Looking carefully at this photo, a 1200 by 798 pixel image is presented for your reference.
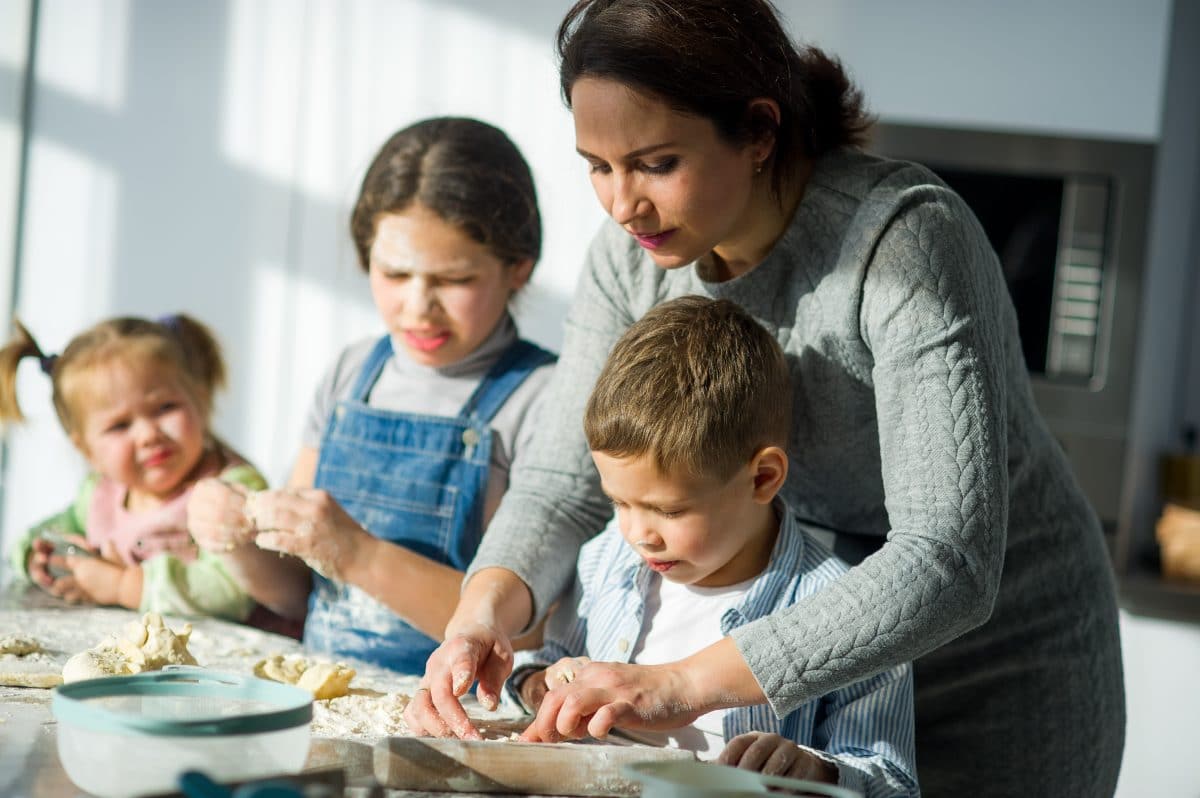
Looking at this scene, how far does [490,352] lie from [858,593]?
0.74 meters

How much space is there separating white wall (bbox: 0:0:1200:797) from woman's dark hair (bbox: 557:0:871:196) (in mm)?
1708

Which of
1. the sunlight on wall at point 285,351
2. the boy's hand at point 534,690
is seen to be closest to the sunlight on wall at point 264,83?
the sunlight on wall at point 285,351

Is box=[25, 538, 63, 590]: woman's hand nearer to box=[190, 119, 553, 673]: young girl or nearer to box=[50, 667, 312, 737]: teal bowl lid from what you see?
box=[190, 119, 553, 673]: young girl

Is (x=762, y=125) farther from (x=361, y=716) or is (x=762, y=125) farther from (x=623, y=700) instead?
(x=361, y=716)

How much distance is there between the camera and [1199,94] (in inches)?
111

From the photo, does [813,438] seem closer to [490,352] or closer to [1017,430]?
[1017,430]

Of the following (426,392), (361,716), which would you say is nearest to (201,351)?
(426,392)

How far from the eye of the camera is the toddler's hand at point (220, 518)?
1337mm

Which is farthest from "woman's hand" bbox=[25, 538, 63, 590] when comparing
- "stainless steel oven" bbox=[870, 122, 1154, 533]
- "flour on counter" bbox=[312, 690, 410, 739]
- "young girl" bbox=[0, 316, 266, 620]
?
"stainless steel oven" bbox=[870, 122, 1154, 533]

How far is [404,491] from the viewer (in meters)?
1.48

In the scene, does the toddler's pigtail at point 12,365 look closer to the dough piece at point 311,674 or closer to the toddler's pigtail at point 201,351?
the toddler's pigtail at point 201,351

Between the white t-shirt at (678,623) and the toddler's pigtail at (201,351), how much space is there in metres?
1.01

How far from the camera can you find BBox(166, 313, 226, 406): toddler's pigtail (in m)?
1.88

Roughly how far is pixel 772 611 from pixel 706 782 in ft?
1.19
